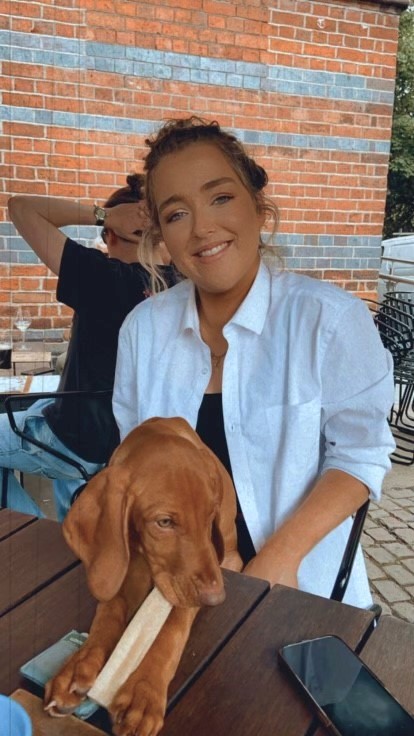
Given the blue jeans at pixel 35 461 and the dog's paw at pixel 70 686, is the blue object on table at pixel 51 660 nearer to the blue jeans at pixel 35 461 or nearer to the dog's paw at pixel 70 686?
the dog's paw at pixel 70 686

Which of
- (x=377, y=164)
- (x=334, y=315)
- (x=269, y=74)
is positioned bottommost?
(x=334, y=315)

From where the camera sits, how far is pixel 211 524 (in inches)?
40.1

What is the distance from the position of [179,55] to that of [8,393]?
125 inches

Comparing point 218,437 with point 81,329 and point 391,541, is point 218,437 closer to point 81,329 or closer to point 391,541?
point 81,329

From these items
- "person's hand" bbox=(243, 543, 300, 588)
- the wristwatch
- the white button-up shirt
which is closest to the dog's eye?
"person's hand" bbox=(243, 543, 300, 588)

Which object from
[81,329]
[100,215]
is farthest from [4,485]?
[100,215]

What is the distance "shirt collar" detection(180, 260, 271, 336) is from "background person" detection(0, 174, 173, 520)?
3.08 feet

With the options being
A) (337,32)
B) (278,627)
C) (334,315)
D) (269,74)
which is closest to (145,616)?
(278,627)

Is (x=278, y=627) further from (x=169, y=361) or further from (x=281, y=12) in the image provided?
(x=281, y=12)

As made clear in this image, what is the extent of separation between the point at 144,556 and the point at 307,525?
647mm

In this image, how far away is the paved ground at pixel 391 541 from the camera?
326cm

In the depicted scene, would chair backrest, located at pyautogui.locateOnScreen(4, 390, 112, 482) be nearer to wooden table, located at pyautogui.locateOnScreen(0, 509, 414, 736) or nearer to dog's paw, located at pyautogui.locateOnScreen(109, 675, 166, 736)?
wooden table, located at pyautogui.locateOnScreen(0, 509, 414, 736)

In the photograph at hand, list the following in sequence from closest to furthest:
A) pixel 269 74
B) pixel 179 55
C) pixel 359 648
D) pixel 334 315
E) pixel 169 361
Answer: pixel 359 648 → pixel 334 315 → pixel 169 361 → pixel 179 55 → pixel 269 74

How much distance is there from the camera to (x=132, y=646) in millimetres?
958
